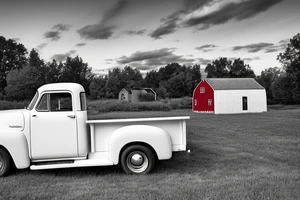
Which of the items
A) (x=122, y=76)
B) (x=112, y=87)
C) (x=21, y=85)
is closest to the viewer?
(x=21, y=85)

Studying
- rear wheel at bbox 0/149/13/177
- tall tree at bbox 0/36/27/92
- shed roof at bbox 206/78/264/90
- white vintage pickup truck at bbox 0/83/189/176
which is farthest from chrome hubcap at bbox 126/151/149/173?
tall tree at bbox 0/36/27/92

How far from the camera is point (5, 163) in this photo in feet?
20.4

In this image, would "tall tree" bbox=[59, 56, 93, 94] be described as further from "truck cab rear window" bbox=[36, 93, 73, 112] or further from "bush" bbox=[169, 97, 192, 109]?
"truck cab rear window" bbox=[36, 93, 73, 112]

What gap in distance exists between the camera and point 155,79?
285ft

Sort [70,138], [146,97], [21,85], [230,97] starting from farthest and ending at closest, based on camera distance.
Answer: [146,97], [21,85], [230,97], [70,138]

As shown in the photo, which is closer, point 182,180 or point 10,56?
point 182,180

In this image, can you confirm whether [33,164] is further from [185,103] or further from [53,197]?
[185,103]

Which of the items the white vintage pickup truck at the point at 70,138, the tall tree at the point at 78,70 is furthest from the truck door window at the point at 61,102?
the tall tree at the point at 78,70

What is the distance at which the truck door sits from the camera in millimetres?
6270

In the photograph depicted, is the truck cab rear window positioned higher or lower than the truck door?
higher

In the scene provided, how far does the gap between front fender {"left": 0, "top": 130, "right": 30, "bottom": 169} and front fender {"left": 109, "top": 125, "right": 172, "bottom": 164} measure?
1.83 meters

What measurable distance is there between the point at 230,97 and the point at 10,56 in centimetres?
5202

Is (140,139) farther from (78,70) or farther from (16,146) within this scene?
(78,70)

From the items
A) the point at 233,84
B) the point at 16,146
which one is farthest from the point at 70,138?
the point at 233,84
